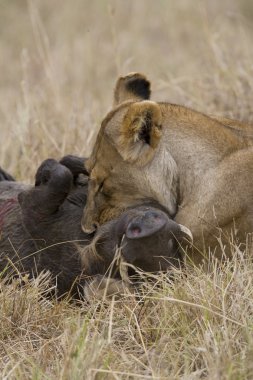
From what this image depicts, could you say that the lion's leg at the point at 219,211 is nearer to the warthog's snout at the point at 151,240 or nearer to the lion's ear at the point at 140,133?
the warthog's snout at the point at 151,240

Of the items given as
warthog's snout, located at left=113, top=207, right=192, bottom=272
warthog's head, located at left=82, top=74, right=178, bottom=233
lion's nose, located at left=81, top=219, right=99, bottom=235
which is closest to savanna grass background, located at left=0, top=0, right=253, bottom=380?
warthog's snout, located at left=113, top=207, right=192, bottom=272

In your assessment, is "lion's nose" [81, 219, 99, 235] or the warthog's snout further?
"lion's nose" [81, 219, 99, 235]

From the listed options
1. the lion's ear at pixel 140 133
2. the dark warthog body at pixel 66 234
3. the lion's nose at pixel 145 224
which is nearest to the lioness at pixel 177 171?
the lion's ear at pixel 140 133

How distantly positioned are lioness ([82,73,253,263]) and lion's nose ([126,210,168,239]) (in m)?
0.31

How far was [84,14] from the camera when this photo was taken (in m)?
11.6

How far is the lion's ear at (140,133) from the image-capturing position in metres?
4.06

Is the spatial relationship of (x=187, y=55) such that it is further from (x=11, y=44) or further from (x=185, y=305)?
(x=185, y=305)

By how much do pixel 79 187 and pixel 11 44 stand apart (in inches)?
268

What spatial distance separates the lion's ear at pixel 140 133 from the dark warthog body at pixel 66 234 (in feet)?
0.78

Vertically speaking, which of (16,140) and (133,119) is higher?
(133,119)

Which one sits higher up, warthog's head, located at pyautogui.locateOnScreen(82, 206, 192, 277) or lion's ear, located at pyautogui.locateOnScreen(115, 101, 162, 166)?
lion's ear, located at pyautogui.locateOnScreen(115, 101, 162, 166)

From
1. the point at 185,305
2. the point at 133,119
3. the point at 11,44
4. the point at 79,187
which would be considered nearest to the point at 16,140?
the point at 79,187

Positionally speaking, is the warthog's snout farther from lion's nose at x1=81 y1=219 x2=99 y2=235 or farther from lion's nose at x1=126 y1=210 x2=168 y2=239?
lion's nose at x1=81 y1=219 x2=99 y2=235

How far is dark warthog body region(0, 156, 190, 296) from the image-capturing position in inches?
155
